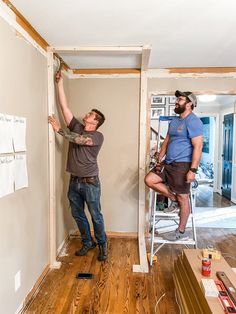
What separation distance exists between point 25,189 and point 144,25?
5.39ft

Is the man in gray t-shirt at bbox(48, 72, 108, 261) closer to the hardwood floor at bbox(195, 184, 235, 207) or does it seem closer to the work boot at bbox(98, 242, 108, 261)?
the work boot at bbox(98, 242, 108, 261)

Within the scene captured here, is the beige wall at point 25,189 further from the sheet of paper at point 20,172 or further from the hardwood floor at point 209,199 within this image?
the hardwood floor at point 209,199

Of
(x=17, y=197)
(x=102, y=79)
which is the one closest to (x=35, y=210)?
(x=17, y=197)

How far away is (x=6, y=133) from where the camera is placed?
1733 millimetres

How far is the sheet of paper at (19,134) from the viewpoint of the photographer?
1.87 m

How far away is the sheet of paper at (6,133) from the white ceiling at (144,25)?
2.59 feet

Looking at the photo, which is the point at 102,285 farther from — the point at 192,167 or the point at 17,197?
the point at 192,167

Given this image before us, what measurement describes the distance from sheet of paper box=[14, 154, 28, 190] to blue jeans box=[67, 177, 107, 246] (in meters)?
0.86

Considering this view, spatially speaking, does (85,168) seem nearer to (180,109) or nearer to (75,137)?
(75,137)

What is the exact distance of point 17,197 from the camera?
194 centimetres

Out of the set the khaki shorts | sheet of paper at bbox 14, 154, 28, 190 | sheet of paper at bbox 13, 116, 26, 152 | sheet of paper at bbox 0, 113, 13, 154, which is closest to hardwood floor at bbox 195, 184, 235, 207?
the khaki shorts

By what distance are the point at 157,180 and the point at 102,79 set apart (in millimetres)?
1587

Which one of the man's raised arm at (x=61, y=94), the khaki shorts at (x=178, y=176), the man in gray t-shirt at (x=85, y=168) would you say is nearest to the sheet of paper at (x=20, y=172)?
the man in gray t-shirt at (x=85, y=168)

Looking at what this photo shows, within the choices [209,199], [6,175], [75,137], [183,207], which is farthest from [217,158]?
[6,175]
